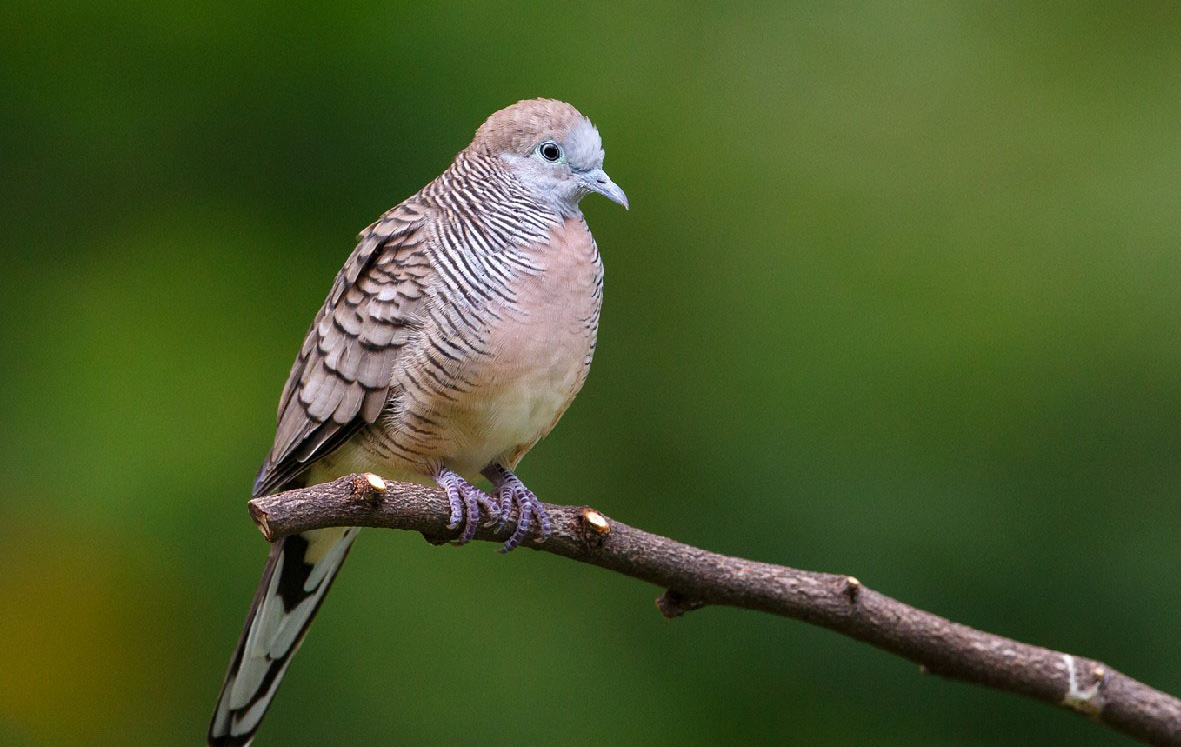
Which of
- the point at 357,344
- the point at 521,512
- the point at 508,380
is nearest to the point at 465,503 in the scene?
the point at 521,512

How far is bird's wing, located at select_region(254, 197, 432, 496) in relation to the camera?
2.43 m

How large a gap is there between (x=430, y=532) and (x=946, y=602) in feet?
6.43

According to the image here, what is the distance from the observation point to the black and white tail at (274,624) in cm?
262

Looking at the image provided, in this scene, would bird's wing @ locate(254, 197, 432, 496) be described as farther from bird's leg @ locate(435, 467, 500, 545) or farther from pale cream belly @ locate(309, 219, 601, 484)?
bird's leg @ locate(435, 467, 500, 545)

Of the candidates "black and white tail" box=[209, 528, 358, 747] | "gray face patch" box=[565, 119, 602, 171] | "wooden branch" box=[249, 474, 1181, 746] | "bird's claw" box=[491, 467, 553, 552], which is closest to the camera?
"wooden branch" box=[249, 474, 1181, 746]

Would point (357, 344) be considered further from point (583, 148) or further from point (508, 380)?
point (583, 148)

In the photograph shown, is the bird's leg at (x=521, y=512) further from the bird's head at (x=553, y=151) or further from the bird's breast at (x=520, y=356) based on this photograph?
the bird's head at (x=553, y=151)

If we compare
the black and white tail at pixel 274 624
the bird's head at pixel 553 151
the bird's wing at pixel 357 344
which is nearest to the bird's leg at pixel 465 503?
the bird's wing at pixel 357 344

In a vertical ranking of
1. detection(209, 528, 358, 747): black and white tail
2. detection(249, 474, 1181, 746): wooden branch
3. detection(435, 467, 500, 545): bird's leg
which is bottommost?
detection(209, 528, 358, 747): black and white tail

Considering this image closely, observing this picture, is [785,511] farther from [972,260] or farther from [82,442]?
[82,442]

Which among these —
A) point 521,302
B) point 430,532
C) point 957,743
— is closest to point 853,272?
point 957,743

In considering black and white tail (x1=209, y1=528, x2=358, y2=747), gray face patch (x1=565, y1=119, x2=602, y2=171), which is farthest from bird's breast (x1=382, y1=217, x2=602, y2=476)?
black and white tail (x1=209, y1=528, x2=358, y2=747)

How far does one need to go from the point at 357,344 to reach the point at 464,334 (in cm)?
27

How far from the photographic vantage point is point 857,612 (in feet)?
7.11
